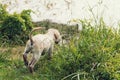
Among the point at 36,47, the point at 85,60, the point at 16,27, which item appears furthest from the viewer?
the point at 16,27

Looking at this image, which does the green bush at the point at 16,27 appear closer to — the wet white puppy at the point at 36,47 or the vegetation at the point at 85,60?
the wet white puppy at the point at 36,47

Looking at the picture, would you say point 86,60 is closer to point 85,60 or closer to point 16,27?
point 85,60

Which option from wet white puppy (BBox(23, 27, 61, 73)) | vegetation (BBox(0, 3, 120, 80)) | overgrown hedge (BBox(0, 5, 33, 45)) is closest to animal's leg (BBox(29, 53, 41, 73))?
wet white puppy (BBox(23, 27, 61, 73))

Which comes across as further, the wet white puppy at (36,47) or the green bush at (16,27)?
the green bush at (16,27)

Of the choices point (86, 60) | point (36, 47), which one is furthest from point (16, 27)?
point (86, 60)

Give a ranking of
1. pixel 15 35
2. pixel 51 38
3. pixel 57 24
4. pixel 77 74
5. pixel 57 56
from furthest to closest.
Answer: pixel 57 24 < pixel 15 35 < pixel 51 38 < pixel 57 56 < pixel 77 74

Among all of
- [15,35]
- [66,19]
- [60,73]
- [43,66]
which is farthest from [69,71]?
[66,19]

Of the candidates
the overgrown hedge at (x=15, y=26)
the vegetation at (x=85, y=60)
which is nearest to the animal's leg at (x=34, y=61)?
the vegetation at (x=85, y=60)

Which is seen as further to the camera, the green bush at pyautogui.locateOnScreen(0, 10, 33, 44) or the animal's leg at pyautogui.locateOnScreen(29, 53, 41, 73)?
the green bush at pyautogui.locateOnScreen(0, 10, 33, 44)

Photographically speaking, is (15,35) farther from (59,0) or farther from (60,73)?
(60,73)

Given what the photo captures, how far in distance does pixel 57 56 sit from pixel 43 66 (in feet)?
1.59

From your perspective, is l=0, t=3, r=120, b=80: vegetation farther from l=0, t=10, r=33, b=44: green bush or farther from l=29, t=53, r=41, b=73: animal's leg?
l=0, t=10, r=33, b=44: green bush

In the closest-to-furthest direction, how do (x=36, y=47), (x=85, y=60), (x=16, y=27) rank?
(x=85, y=60)
(x=36, y=47)
(x=16, y=27)

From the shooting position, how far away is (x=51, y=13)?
12.2 meters
